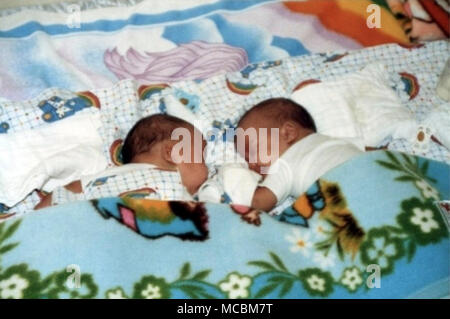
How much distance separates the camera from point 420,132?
1574mm

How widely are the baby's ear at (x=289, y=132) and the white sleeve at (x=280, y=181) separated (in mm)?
77

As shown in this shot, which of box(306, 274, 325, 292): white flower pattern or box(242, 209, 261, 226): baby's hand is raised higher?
box(242, 209, 261, 226): baby's hand

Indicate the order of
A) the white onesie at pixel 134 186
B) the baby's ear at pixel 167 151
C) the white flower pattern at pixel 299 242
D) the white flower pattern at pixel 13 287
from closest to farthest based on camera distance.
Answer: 1. the white flower pattern at pixel 13 287
2. the white flower pattern at pixel 299 242
3. the white onesie at pixel 134 186
4. the baby's ear at pixel 167 151

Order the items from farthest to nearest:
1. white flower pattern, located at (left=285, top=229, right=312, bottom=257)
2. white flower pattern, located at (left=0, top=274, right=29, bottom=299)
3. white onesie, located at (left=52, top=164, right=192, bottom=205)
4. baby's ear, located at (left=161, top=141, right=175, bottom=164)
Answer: baby's ear, located at (left=161, top=141, right=175, bottom=164)
white onesie, located at (left=52, top=164, right=192, bottom=205)
white flower pattern, located at (left=285, top=229, right=312, bottom=257)
white flower pattern, located at (left=0, top=274, right=29, bottom=299)

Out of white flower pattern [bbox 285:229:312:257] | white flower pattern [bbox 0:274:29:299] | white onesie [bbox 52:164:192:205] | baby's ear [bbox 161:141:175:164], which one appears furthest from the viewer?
baby's ear [bbox 161:141:175:164]

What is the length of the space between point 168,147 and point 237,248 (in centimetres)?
43

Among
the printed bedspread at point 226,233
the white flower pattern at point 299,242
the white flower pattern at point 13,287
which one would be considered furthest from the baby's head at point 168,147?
the white flower pattern at point 13,287

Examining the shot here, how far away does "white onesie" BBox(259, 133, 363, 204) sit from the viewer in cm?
141

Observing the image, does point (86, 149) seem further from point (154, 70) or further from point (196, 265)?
point (196, 265)

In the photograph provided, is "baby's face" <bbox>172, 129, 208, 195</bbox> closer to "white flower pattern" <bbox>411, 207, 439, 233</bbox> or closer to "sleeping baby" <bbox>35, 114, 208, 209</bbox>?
"sleeping baby" <bbox>35, 114, 208, 209</bbox>

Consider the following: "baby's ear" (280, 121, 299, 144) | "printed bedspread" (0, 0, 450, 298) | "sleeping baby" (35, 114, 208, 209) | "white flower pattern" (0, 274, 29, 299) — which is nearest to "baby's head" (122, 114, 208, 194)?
"sleeping baby" (35, 114, 208, 209)

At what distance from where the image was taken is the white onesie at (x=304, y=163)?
4.62 feet

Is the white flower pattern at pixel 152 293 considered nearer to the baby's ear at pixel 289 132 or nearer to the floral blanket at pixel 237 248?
the floral blanket at pixel 237 248
